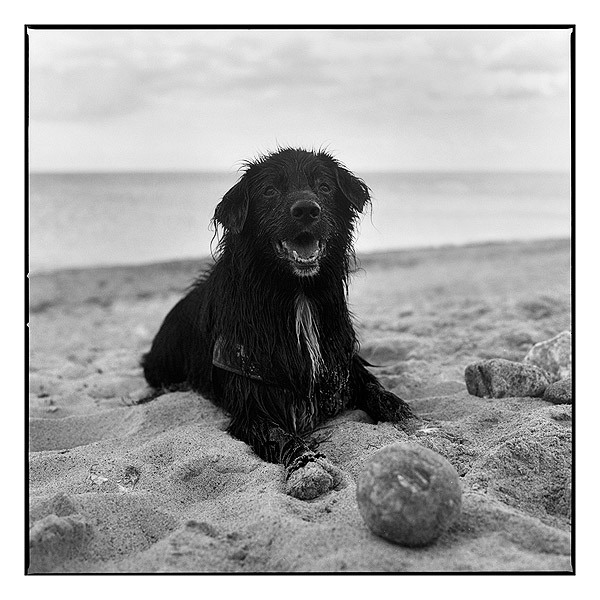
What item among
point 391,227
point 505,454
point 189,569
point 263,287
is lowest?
point 189,569

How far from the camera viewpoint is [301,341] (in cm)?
374

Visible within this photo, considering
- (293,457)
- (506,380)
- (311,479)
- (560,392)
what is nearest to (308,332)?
(293,457)

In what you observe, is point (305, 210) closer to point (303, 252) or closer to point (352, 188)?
point (303, 252)

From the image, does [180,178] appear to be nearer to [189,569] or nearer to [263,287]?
[263,287]

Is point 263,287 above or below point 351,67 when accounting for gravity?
below

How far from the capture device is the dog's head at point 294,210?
346cm

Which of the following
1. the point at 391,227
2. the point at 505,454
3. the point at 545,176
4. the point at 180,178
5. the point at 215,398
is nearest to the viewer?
the point at 505,454

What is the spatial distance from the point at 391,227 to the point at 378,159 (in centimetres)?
540

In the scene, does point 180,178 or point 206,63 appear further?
point 180,178

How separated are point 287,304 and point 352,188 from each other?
71cm

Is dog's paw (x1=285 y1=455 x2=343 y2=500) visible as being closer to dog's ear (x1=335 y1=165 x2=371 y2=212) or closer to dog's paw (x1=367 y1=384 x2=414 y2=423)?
dog's paw (x1=367 y1=384 x2=414 y2=423)
